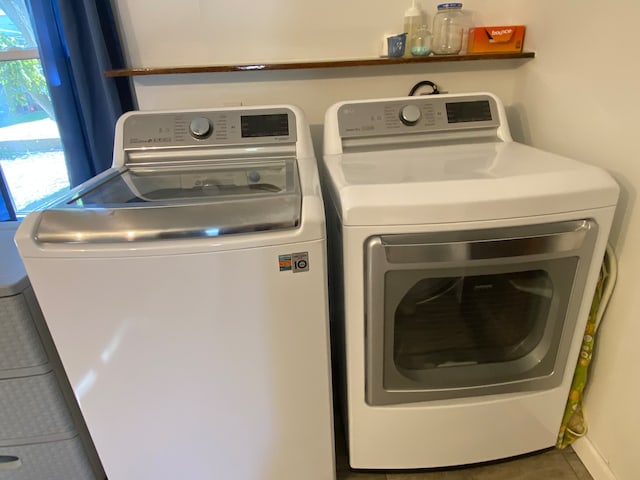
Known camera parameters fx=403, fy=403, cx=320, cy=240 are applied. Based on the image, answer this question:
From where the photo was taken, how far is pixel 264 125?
132 cm

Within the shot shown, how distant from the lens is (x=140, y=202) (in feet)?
3.11

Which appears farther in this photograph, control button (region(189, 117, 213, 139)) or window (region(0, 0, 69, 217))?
window (region(0, 0, 69, 217))

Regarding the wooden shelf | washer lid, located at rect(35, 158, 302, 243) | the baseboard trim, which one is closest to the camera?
washer lid, located at rect(35, 158, 302, 243)

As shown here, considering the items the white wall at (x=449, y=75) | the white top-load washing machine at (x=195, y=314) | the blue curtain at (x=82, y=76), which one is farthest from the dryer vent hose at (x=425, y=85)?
the blue curtain at (x=82, y=76)

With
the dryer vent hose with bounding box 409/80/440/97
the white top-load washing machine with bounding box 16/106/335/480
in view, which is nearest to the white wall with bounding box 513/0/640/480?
the dryer vent hose with bounding box 409/80/440/97

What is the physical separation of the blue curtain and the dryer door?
46.1 inches

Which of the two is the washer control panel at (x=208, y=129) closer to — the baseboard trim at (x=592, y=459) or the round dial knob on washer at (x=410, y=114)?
the round dial knob on washer at (x=410, y=114)

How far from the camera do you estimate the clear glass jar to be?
148 cm

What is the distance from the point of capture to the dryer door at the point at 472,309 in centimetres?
91

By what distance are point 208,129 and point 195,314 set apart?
0.66 metres

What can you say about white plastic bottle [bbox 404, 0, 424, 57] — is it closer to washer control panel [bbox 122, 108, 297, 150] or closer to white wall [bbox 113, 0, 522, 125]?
white wall [bbox 113, 0, 522, 125]

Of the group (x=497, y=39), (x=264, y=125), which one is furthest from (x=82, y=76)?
(x=497, y=39)

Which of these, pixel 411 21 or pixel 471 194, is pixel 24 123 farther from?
pixel 471 194

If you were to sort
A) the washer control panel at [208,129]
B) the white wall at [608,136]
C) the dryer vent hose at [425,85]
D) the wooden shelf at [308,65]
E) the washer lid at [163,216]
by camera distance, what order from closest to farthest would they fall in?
the washer lid at [163,216]
the white wall at [608,136]
the washer control panel at [208,129]
the wooden shelf at [308,65]
the dryer vent hose at [425,85]
